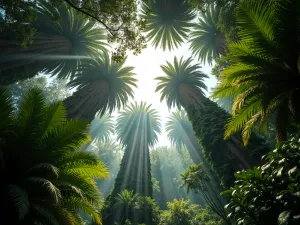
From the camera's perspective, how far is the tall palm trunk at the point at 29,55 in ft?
37.3

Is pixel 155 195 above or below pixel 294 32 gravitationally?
above

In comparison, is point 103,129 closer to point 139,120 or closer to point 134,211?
point 139,120

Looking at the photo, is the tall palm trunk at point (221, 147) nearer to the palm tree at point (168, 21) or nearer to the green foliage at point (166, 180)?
the palm tree at point (168, 21)

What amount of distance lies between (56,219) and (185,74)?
57.3 ft

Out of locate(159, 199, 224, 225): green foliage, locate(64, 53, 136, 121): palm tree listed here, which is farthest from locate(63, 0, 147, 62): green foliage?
locate(159, 199, 224, 225): green foliage

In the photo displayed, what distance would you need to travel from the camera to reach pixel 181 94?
62.6 feet

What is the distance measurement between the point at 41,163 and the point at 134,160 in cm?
1538

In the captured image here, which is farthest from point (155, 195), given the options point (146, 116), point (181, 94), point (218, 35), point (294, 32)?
point (294, 32)

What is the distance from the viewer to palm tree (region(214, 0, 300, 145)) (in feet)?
14.5

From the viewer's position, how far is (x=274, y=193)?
254 cm

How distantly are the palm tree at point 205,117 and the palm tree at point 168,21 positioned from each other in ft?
8.43

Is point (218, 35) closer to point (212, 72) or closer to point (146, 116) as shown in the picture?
point (212, 72)

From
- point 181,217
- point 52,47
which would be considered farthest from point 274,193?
point 52,47

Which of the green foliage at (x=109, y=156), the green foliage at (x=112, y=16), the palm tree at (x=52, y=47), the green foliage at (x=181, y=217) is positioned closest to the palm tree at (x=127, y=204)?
the green foliage at (x=181, y=217)
